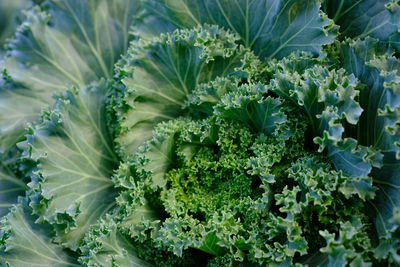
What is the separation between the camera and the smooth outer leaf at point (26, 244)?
3277 mm

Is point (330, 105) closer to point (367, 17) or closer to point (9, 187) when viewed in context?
point (367, 17)

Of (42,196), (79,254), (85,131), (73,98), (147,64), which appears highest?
(147,64)

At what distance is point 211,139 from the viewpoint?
10.6 feet

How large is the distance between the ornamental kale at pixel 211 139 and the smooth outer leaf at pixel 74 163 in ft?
0.03

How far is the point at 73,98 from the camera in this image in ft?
11.7

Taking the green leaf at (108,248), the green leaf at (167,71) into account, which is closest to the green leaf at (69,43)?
the green leaf at (167,71)

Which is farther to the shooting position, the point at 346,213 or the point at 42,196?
the point at 42,196

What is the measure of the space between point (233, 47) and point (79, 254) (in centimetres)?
182

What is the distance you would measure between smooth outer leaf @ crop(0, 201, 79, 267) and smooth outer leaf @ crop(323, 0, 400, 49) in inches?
99.0

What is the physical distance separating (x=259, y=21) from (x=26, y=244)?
7.36 ft

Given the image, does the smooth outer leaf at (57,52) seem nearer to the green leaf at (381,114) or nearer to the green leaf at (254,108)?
the green leaf at (254,108)

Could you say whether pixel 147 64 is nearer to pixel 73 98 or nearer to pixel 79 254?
pixel 73 98

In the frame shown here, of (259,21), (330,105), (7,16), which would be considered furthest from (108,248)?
(7,16)

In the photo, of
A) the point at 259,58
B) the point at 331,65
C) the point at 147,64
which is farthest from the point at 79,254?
the point at 331,65
